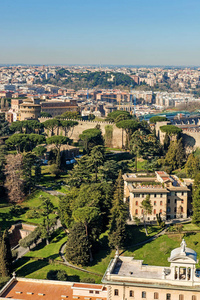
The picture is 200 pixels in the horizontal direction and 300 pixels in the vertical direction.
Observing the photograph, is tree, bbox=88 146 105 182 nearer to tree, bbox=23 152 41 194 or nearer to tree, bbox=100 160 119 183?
tree, bbox=100 160 119 183

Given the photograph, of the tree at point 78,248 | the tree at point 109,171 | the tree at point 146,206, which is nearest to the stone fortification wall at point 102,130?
the tree at point 109,171

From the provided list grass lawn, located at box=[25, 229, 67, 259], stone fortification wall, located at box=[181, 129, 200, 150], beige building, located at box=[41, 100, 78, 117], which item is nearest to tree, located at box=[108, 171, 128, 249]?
grass lawn, located at box=[25, 229, 67, 259]

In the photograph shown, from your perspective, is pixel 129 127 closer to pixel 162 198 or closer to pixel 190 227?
pixel 162 198

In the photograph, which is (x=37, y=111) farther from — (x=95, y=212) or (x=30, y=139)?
(x=95, y=212)

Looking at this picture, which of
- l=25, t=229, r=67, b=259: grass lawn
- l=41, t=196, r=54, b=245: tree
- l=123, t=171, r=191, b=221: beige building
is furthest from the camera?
l=123, t=171, r=191, b=221: beige building

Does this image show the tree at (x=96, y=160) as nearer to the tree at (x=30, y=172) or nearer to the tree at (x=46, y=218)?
the tree at (x=30, y=172)

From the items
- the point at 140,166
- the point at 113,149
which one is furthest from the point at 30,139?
the point at 140,166
